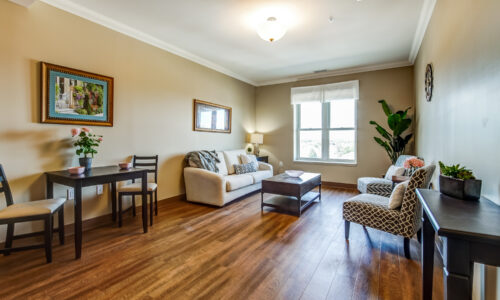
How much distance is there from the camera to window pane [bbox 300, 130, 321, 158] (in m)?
5.68

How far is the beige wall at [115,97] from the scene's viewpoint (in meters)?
2.33

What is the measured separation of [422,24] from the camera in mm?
3080

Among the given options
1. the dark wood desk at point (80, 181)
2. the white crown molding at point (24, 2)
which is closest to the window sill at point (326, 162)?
the dark wood desk at point (80, 181)

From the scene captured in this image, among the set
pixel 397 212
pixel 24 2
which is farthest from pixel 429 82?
pixel 24 2

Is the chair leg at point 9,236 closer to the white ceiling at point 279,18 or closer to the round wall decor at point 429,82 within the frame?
the white ceiling at point 279,18

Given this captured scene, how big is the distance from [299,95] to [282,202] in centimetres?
309

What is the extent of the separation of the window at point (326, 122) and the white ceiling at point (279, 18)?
0.69m

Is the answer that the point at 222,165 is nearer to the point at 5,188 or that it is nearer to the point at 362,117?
the point at 5,188

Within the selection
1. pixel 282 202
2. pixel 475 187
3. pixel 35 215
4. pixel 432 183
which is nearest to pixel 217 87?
pixel 282 202

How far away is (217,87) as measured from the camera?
5039 millimetres

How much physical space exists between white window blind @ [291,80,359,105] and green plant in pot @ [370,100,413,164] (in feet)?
2.25

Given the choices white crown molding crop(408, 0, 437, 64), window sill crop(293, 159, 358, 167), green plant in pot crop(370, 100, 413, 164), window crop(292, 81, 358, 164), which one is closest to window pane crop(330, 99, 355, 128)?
window crop(292, 81, 358, 164)

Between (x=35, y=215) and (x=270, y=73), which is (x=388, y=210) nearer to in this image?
(x=35, y=215)

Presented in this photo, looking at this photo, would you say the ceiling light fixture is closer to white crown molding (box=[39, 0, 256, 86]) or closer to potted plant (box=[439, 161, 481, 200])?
white crown molding (box=[39, 0, 256, 86])
